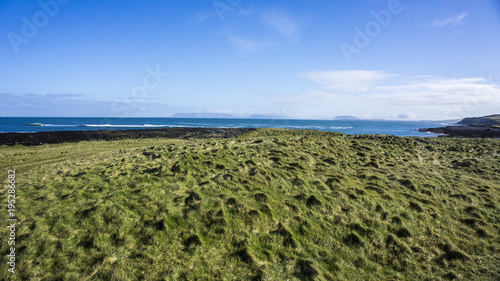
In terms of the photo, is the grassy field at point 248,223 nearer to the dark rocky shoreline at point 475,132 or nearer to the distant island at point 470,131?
the dark rocky shoreline at point 475,132

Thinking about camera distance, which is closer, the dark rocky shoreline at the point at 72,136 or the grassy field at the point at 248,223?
the grassy field at the point at 248,223

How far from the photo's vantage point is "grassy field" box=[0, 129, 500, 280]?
6.66 m

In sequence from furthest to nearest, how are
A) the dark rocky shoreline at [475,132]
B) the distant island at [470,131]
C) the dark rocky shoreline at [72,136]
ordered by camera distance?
the distant island at [470,131], the dark rocky shoreline at [475,132], the dark rocky shoreline at [72,136]

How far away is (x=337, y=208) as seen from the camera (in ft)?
33.2

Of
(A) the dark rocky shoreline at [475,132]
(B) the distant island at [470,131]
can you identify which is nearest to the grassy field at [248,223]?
(A) the dark rocky shoreline at [475,132]

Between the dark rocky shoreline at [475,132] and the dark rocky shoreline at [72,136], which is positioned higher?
the dark rocky shoreline at [475,132]

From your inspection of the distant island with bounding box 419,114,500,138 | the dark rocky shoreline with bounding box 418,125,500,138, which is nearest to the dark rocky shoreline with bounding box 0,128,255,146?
the dark rocky shoreline with bounding box 418,125,500,138

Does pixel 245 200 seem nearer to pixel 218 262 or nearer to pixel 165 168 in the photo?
pixel 218 262

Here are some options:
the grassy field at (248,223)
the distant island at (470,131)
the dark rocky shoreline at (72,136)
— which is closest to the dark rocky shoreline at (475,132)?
the distant island at (470,131)

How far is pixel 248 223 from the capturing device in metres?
8.62

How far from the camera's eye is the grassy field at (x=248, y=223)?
6.66 meters

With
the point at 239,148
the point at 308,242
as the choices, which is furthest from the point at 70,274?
the point at 239,148

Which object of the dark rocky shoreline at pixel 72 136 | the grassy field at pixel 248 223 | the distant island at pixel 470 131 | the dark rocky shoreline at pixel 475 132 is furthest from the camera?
the distant island at pixel 470 131

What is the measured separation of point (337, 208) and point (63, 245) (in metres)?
10.0
